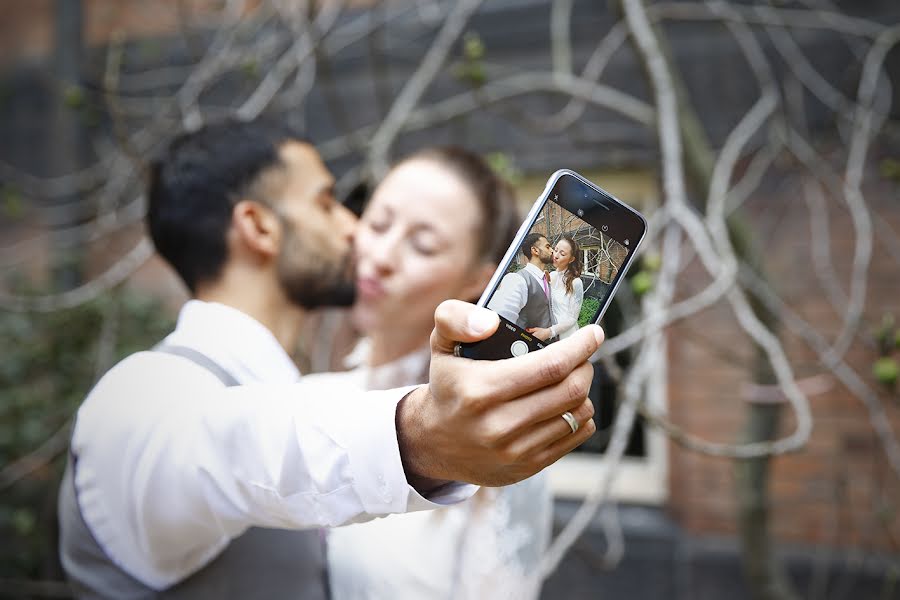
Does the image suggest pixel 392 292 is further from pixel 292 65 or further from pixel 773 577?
pixel 773 577

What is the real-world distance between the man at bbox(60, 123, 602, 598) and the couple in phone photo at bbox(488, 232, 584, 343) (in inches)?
2.6

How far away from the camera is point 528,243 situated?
80 centimetres

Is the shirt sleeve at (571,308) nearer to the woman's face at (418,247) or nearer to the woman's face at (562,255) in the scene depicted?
the woman's face at (562,255)

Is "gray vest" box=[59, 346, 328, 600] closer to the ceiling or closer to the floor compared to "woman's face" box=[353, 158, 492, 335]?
closer to the floor

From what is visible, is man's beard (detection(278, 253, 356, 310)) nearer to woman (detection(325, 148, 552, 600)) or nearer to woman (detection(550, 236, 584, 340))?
woman (detection(325, 148, 552, 600))

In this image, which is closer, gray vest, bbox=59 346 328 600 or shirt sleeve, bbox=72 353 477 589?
shirt sleeve, bbox=72 353 477 589

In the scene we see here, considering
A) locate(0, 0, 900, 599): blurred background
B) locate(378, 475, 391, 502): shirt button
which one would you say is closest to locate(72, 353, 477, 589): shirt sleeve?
locate(378, 475, 391, 502): shirt button

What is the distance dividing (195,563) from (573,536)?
73 cm

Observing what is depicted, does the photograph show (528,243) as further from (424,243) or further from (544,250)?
(424,243)

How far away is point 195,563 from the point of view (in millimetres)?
1150

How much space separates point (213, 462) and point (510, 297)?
1.43 ft

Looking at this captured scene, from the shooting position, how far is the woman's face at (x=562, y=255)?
2.68 feet

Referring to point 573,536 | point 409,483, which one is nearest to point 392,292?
point 573,536

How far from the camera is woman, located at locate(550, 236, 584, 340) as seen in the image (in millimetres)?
810
